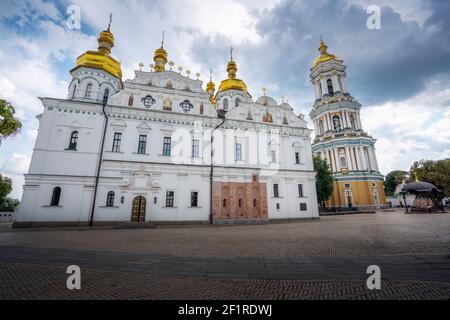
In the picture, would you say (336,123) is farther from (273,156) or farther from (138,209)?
(138,209)

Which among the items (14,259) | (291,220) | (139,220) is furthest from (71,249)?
(291,220)

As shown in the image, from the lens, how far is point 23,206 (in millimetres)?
16594

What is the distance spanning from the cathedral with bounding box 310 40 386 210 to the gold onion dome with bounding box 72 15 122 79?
3918cm

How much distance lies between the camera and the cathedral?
38219 millimetres

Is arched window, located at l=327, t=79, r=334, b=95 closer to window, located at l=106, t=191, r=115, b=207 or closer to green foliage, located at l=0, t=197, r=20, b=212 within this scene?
window, located at l=106, t=191, r=115, b=207

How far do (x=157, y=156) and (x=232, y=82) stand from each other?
17.8 metres

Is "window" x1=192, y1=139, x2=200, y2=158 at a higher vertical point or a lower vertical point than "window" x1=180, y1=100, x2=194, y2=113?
lower

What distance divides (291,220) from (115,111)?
2134 centimetres

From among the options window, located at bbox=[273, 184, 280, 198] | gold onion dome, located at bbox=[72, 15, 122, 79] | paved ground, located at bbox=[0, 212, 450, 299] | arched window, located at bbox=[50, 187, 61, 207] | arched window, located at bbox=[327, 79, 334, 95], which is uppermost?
arched window, located at bbox=[327, 79, 334, 95]

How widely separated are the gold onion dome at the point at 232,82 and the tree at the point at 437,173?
3026cm

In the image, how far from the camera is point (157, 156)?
20.4 metres

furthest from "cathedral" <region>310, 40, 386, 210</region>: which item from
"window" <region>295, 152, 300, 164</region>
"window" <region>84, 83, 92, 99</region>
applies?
"window" <region>84, 83, 92, 99</region>

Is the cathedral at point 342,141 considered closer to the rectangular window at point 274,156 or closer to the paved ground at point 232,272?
the rectangular window at point 274,156
